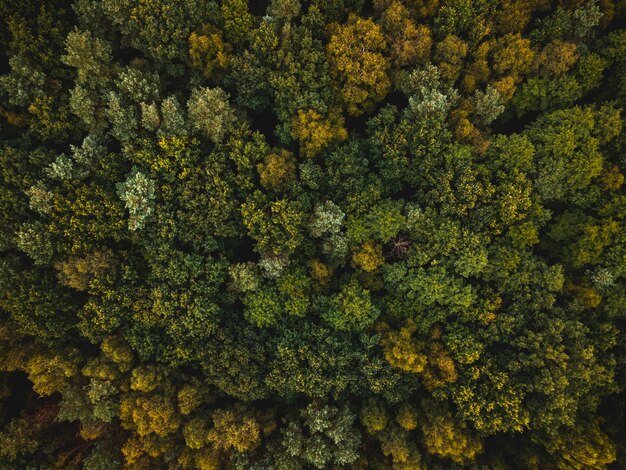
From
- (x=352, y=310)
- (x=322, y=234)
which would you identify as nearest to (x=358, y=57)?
(x=322, y=234)

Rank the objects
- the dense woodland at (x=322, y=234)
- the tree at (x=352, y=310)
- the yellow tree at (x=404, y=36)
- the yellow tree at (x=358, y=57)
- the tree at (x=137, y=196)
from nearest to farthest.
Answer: the tree at (x=137, y=196) → the dense woodland at (x=322, y=234) → the yellow tree at (x=358, y=57) → the yellow tree at (x=404, y=36) → the tree at (x=352, y=310)

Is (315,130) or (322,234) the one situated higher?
(315,130)

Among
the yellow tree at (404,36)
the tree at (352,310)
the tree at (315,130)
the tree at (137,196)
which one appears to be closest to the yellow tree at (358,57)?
the yellow tree at (404,36)

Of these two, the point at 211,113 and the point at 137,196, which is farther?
the point at 211,113

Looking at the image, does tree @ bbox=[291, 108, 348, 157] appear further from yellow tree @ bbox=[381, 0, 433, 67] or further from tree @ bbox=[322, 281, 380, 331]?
tree @ bbox=[322, 281, 380, 331]

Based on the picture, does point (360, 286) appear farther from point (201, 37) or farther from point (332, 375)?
point (201, 37)

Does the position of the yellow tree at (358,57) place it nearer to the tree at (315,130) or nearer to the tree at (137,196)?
the tree at (315,130)

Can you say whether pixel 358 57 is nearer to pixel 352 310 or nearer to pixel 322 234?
pixel 322 234

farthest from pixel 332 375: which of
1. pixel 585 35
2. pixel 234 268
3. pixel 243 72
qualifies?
pixel 585 35

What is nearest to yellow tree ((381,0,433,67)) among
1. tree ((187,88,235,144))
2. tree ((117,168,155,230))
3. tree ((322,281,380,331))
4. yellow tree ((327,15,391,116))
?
yellow tree ((327,15,391,116))

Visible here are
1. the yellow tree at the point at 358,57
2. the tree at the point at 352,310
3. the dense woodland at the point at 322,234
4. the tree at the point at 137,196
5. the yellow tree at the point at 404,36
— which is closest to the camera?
the tree at the point at 137,196
